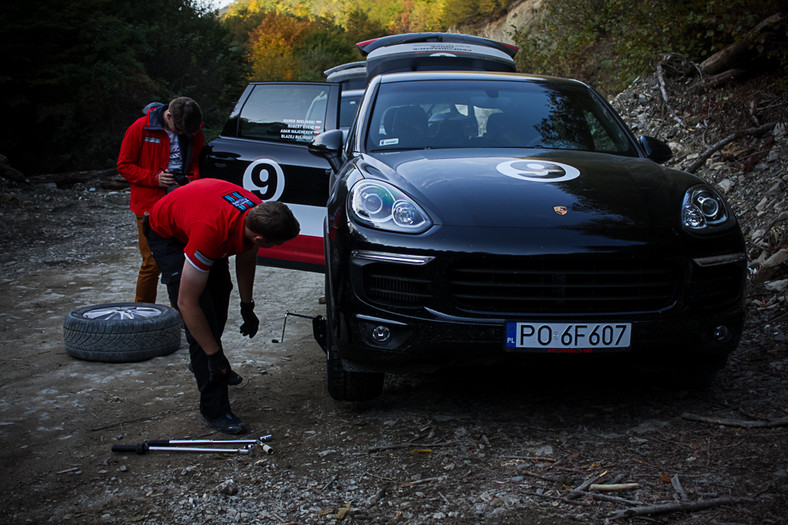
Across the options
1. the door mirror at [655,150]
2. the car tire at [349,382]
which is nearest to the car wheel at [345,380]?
the car tire at [349,382]

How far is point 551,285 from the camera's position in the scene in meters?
3.38

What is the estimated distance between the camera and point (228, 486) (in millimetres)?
3143

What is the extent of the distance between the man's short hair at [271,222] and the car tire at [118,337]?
1856 millimetres

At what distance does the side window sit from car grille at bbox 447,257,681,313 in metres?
3.22

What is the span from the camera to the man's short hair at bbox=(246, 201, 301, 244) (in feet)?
11.4

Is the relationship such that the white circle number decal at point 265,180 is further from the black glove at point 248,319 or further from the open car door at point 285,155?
the black glove at point 248,319

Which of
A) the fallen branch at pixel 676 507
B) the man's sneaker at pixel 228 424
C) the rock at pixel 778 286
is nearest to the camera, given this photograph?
the fallen branch at pixel 676 507

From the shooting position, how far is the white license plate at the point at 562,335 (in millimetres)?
3365

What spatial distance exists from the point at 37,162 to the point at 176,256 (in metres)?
14.6

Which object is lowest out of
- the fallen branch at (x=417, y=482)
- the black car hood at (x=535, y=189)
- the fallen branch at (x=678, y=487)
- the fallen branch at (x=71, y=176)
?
the fallen branch at (x=71, y=176)

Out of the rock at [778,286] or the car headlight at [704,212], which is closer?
the car headlight at [704,212]

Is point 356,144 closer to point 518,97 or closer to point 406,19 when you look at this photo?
point 518,97

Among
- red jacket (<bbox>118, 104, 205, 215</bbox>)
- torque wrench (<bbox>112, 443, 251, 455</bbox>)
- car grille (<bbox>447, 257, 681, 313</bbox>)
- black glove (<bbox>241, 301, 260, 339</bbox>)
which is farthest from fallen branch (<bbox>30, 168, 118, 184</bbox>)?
car grille (<bbox>447, 257, 681, 313</bbox>)

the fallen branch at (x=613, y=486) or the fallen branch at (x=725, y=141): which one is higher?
the fallen branch at (x=725, y=141)
